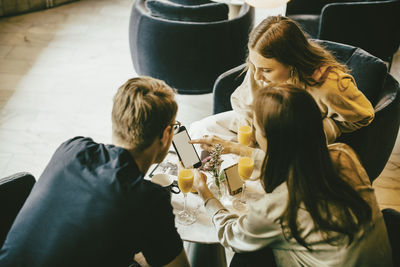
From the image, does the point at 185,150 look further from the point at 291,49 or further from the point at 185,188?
the point at 291,49

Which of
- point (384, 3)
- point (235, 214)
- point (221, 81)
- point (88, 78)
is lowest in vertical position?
point (88, 78)

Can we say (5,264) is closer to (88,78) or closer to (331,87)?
(331,87)

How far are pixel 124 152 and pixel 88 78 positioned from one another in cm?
274

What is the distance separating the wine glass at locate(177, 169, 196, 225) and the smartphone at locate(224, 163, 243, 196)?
16cm

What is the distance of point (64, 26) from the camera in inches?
184

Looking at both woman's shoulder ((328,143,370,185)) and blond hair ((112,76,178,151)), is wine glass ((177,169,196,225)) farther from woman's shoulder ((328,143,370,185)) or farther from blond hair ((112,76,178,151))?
woman's shoulder ((328,143,370,185))

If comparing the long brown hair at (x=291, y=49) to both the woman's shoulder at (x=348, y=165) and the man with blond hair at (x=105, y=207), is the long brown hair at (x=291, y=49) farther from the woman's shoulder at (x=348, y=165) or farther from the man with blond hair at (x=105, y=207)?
the man with blond hair at (x=105, y=207)

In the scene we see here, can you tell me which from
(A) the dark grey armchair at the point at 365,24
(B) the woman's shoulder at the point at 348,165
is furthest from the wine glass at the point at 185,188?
(A) the dark grey armchair at the point at 365,24

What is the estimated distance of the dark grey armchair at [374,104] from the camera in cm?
204

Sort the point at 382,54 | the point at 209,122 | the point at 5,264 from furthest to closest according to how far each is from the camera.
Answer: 1. the point at 382,54
2. the point at 209,122
3. the point at 5,264

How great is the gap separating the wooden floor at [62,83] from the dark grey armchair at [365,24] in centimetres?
68

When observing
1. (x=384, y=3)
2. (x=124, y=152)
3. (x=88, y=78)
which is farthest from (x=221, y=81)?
(x=88, y=78)

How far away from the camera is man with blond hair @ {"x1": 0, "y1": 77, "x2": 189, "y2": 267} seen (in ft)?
3.44

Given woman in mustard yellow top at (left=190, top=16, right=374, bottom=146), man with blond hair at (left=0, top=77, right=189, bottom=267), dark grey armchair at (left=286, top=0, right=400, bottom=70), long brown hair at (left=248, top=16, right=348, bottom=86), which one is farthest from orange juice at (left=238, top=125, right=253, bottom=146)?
dark grey armchair at (left=286, top=0, right=400, bottom=70)
